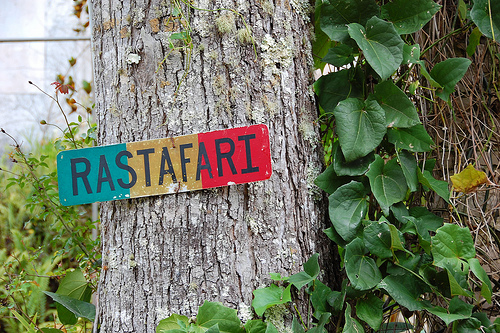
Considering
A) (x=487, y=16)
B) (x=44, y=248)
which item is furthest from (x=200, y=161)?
(x=44, y=248)

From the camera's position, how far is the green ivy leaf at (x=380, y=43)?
2.76 feet

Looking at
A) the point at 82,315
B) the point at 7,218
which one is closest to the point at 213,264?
the point at 82,315

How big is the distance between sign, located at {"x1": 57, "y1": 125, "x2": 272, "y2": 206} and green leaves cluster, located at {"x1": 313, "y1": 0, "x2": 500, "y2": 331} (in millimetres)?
214

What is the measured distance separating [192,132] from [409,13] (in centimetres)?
66

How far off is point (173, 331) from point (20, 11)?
3.02 metres

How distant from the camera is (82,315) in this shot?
0.91 m

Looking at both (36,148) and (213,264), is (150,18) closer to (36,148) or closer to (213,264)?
(213,264)

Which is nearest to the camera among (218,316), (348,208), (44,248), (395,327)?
(218,316)

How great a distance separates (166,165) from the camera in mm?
824

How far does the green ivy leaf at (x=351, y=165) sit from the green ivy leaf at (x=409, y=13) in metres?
0.35

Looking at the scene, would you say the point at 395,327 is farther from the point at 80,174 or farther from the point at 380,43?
the point at 80,174

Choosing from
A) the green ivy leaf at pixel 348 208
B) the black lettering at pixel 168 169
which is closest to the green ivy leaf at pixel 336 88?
the green ivy leaf at pixel 348 208

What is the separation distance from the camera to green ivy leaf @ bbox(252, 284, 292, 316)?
0.75 metres

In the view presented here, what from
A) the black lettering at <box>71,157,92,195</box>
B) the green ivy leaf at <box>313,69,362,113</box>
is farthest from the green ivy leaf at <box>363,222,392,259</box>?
the black lettering at <box>71,157,92,195</box>
